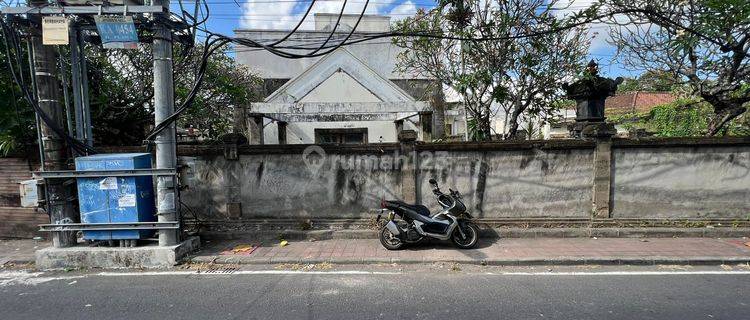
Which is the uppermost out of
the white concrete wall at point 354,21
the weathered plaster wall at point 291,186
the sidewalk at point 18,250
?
the white concrete wall at point 354,21

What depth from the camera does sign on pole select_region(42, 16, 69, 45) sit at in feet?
17.4

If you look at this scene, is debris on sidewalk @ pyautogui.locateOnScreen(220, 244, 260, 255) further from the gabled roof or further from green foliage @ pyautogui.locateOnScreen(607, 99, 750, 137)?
green foliage @ pyautogui.locateOnScreen(607, 99, 750, 137)

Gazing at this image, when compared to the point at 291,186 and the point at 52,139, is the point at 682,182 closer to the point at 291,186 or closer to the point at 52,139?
the point at 291,186

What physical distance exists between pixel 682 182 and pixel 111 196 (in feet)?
32.7

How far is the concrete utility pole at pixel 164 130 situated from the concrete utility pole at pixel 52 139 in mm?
1468

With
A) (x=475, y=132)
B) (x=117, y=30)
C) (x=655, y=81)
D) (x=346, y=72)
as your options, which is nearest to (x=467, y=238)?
(x=475, y=132)

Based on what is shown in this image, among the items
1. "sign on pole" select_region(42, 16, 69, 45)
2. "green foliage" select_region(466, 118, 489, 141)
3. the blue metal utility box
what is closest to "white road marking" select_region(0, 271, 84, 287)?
the blue metal utility box

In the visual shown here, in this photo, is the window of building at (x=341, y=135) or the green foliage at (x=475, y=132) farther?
the window of building at (x=341, y=135)

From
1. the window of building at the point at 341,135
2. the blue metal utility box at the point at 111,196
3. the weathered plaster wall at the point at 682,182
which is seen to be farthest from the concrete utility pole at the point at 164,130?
the window of building at the point at 341,135

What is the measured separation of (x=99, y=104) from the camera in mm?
8141

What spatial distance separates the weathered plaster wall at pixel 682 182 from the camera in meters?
7.50

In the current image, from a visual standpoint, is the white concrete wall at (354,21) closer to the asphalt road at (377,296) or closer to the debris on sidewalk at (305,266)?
the debris on sidewalk at (305,266)

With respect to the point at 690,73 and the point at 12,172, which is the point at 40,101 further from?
the point at 690,73

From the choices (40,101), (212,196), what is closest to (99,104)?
(40,101)
